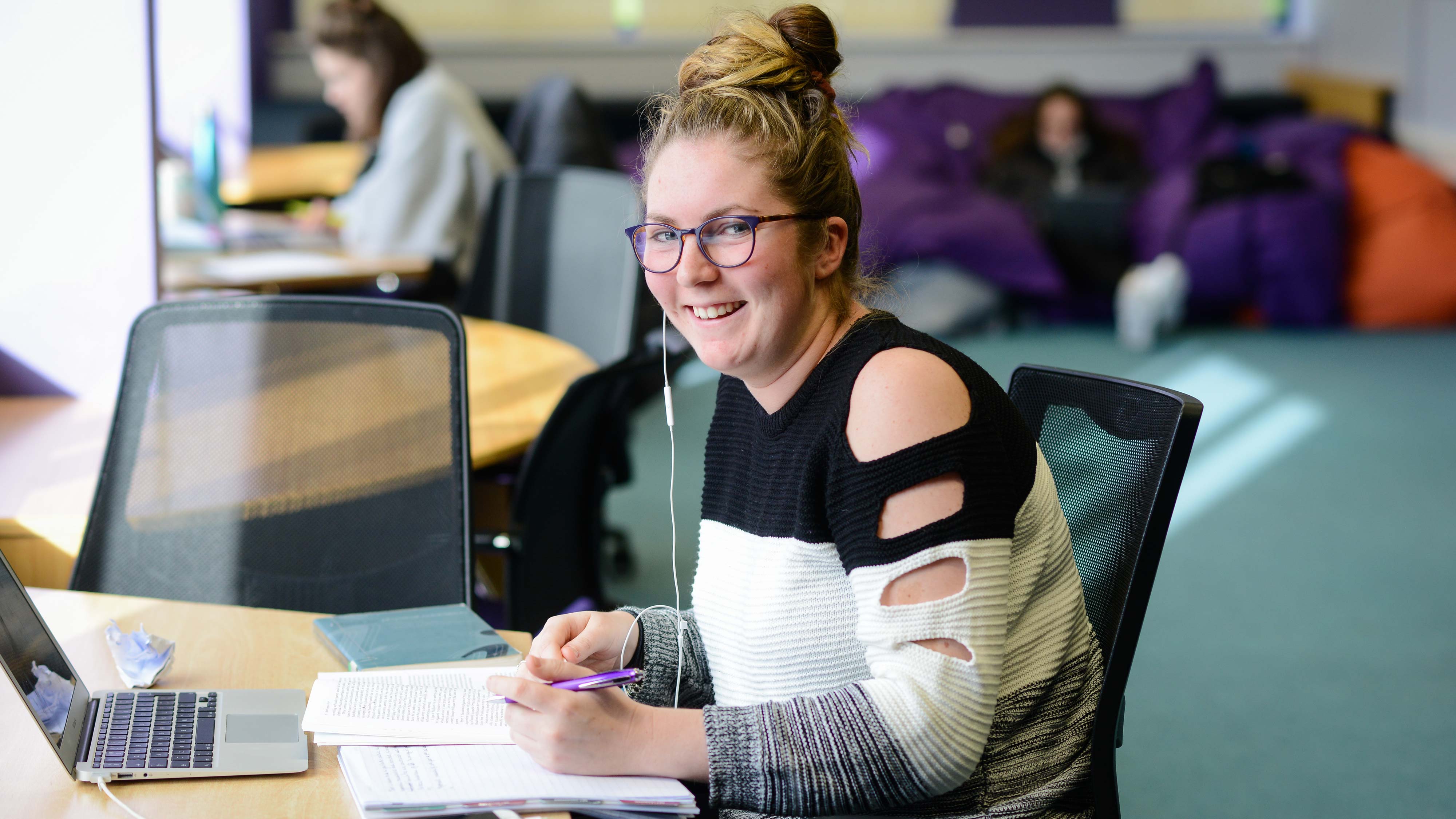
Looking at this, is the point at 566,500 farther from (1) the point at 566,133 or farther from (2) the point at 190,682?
(1) the point at 566,133

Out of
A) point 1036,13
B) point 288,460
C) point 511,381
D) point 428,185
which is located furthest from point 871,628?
point 1036,13

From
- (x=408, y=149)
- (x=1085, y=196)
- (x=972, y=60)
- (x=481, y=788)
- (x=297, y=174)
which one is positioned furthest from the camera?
(x=972, y=60)

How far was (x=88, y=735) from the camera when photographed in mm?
1040

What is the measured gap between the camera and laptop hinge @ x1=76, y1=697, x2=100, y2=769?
39.6 inches

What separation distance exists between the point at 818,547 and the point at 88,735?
0.62 meters

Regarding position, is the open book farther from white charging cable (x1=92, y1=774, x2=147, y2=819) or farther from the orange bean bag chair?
the orange bean bag chair

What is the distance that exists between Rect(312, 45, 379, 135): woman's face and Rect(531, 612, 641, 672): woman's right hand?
2939mm

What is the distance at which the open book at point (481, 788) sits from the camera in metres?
0.94

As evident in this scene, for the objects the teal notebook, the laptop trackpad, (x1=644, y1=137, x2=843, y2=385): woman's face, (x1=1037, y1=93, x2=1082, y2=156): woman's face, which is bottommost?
the teal notebook

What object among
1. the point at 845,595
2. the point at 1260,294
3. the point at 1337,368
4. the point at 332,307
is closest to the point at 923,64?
the point at 1260,294

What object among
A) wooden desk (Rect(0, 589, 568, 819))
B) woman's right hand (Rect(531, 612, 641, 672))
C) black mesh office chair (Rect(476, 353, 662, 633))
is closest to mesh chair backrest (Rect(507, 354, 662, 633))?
black mesh office chair (Rect(476, 353, 662, 633))

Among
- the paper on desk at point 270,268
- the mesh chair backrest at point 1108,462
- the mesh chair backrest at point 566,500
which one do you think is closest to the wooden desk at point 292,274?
the paper on desk at point 270,268

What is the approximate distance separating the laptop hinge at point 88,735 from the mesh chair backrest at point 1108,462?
0.87m

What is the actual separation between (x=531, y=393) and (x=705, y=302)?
1116mm
